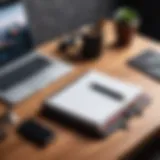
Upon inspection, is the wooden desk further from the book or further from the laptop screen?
the laptop screen

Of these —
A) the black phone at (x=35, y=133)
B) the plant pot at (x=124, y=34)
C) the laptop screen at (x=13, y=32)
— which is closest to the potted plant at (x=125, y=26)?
the plant pot at (x=124, y=34)

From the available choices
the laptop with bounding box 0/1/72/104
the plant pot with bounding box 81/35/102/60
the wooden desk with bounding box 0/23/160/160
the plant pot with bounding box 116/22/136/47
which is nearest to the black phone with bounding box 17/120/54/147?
the wooden desk with bounding box 0/23/160/160

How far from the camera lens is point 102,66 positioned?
165cm

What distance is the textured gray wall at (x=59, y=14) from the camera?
1918 millimetres

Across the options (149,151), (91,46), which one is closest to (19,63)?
(91,46)

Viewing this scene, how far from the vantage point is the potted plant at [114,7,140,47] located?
5.63 ft

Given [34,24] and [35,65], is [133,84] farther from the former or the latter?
[34,24]

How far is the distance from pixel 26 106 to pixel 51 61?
0.31 m

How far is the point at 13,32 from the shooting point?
158 centimetres

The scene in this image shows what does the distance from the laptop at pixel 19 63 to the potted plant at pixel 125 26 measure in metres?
0.28

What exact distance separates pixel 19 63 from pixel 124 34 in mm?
477

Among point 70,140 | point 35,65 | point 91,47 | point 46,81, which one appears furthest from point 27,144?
point 91,47

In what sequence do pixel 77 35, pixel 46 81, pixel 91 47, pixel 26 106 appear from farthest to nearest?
pixel 77 35
pixel 91 47
pixel 46 81
pixel 26 106

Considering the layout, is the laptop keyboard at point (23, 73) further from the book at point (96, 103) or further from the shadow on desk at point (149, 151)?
the shadow on desk at point (149, 151)
